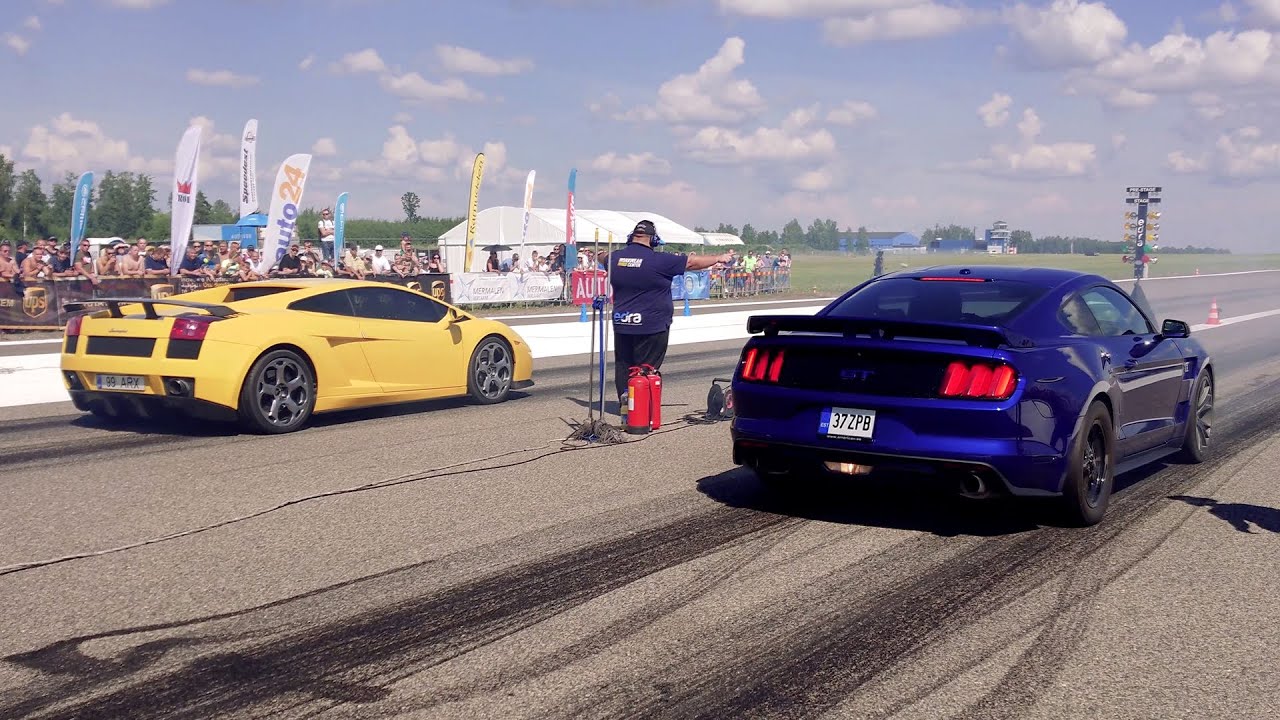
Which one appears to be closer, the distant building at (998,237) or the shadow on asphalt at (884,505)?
the shadow on asphalt at (884,505)

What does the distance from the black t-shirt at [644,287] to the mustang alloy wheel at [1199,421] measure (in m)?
4.00

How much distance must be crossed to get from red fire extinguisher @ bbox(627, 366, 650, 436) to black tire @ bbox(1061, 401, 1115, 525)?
157 inches

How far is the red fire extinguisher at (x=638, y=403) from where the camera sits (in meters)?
9.64

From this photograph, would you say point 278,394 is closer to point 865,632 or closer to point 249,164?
point 865,632

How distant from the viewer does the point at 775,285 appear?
42.9 metres

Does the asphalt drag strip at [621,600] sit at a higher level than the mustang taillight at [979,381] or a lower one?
lower

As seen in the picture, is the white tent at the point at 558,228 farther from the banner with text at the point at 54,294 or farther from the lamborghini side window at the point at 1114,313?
the lamborghini side window at the point at 1114,313

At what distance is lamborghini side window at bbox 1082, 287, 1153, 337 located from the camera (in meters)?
7.09

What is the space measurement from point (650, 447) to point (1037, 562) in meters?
3.87

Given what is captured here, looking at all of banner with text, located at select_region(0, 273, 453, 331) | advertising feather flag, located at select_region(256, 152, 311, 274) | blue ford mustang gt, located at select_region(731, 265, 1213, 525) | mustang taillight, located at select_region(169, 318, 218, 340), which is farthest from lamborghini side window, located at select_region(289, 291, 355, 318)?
advertising feather flag, located at select_region(256, 152, 311, 274)

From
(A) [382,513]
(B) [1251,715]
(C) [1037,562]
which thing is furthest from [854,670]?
(A) [382,513]

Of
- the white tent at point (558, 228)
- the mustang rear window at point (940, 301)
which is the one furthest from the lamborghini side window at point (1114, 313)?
the white tent at point (558, 228)

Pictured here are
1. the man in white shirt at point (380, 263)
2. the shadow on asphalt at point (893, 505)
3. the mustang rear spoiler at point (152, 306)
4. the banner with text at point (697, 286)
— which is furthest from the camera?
the banner with text at point (697, 286)

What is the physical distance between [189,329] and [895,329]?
229 inches
